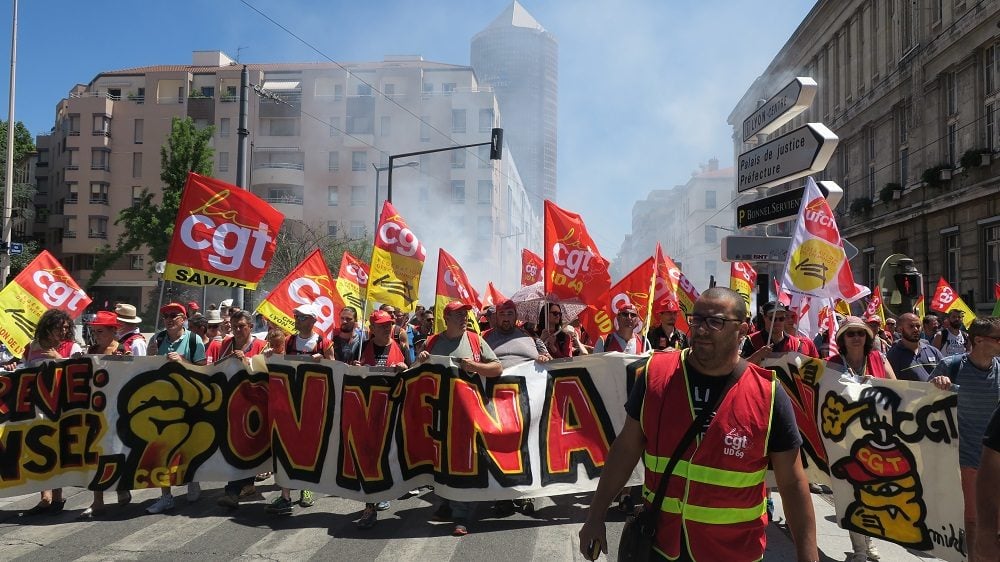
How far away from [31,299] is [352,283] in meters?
4.22

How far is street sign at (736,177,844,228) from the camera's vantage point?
7785 millimetres

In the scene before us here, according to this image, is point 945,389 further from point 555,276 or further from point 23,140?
point 23,140

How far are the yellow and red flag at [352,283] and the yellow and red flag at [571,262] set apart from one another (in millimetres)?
3045

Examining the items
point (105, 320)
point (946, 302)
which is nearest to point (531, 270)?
point (946, 302)

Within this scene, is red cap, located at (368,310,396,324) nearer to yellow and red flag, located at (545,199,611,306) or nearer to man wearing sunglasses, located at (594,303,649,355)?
man wearing sunglasses, located at (594,303,649,355)

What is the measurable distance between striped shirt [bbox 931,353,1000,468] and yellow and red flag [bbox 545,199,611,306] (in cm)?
435

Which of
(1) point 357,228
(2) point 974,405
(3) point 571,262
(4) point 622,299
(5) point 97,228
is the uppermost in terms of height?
(1) point 357,228

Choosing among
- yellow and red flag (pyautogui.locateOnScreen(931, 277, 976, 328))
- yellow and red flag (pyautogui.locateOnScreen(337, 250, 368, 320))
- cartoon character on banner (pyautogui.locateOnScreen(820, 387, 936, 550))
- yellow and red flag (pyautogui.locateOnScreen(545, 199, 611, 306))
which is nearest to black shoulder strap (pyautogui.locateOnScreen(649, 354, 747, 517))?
cartoon character on banner (pyautogui.locateOnScreen(820, 387, 936, 550))

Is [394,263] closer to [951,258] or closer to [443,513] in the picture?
[443,513]

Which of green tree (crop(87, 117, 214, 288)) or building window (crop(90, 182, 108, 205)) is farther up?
building window (crop(90, 182, 108, 205))

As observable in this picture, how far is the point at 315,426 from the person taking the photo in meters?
6.16

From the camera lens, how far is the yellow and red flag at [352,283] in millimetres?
10750

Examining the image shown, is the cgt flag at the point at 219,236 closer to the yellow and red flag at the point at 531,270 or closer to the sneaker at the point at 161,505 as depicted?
the sneaker at the point at 161,505

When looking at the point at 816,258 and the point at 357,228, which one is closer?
the point at 816,258
